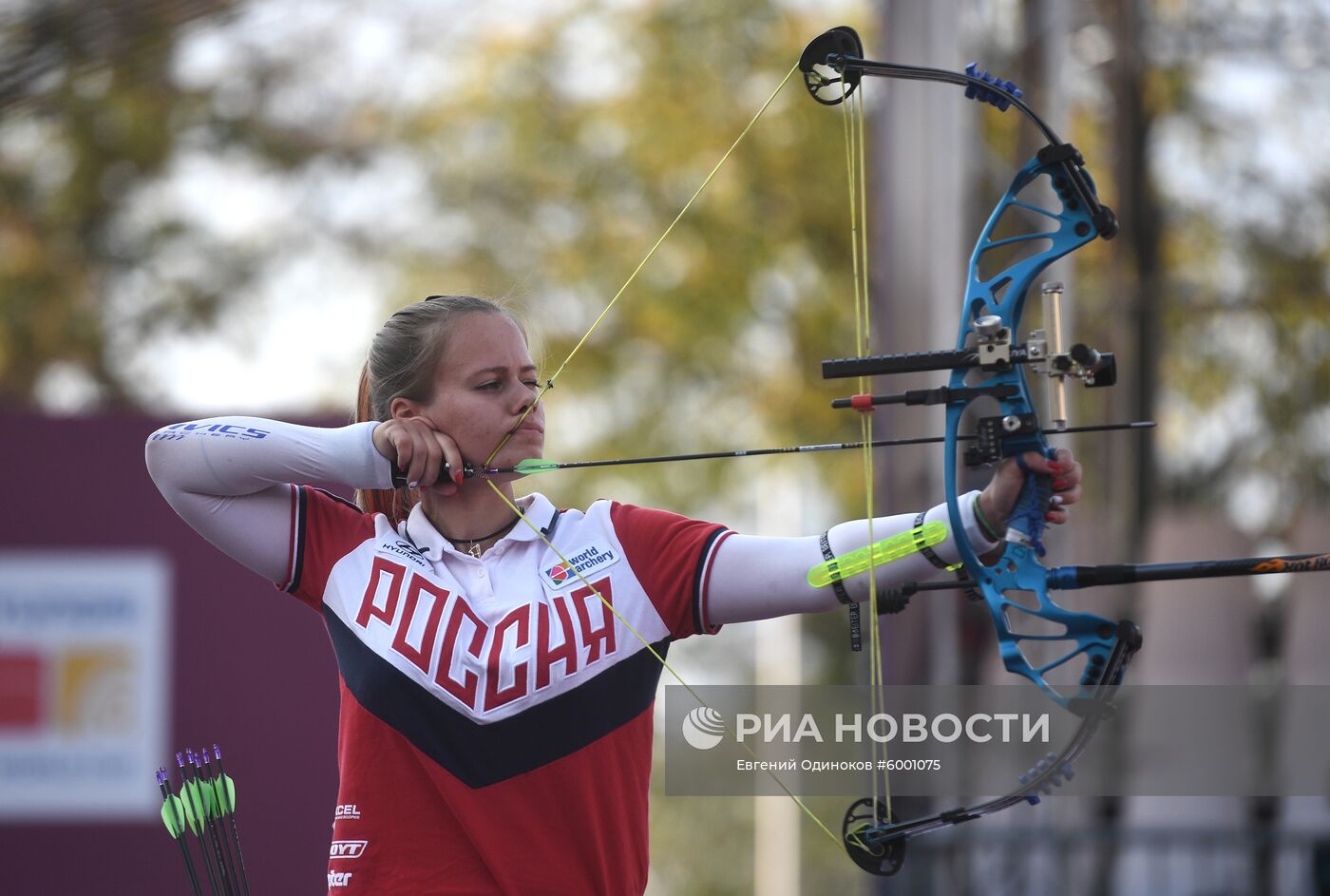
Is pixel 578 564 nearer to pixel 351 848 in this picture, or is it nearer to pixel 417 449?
pixel 417 449

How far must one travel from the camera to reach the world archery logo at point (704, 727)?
2.54 metres

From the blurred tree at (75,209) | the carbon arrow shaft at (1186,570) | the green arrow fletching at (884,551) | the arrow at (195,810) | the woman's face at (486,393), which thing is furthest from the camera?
the blurred tree at (75,209)

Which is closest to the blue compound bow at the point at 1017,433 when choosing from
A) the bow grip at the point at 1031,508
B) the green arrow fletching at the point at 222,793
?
the bow grip at the point at 1031,508

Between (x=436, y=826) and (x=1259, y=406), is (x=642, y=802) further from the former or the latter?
(x=1259, y=406)

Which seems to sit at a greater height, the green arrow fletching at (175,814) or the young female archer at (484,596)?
the young female archer at (484,596)

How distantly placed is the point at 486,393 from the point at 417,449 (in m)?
0.15

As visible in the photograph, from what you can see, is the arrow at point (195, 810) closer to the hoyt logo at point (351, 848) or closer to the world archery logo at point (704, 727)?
the hoyt logo at point (351, 848)

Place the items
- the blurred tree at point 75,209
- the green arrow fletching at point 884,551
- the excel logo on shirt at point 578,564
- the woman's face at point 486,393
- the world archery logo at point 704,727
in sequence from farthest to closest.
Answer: the blurred tree at point 75,209
the world archery logo at point 704,727
the woman's face at point 486,393
the excel logo on shirt at point 578,564
the green arrow fletching at point 884,551

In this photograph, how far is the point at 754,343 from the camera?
10.9 metres

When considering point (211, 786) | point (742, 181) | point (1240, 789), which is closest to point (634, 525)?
point (211, 786)

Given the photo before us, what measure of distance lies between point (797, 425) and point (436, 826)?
8.73 m

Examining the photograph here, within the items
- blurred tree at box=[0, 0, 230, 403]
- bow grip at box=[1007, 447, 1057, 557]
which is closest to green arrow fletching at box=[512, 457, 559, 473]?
bow grip at box=[1007, 447, 1057, 557]

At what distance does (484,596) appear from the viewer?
2182mm

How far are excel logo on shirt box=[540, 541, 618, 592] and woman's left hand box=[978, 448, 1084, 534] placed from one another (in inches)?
21.4
